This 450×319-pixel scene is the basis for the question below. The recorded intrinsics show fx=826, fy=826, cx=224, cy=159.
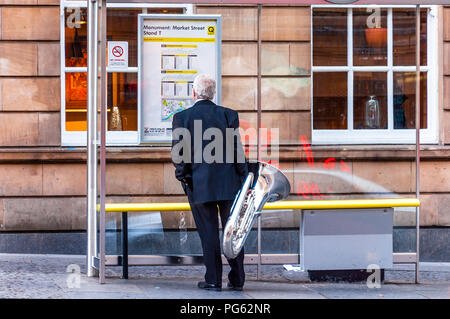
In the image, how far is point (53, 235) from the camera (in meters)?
9.81

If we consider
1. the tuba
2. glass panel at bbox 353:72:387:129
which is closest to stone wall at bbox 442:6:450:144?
Result: glass panel at bbox 353:72:387:129

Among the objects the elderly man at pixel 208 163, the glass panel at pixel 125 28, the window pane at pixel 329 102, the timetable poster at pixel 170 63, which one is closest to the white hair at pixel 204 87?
the elderly man at pixel 208 163

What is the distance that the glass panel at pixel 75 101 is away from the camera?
10047 millimetres

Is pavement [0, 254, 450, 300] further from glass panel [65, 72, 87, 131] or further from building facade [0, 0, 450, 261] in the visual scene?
glass panel [65, 72, 87, 131]

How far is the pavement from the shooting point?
695 centimetres

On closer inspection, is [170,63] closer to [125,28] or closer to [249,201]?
[125,28]

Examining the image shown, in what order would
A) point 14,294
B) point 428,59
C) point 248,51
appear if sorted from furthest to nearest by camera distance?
point 428,59 < point 248,51 < point 14,294

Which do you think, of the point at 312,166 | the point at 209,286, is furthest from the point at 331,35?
the point at 209,286

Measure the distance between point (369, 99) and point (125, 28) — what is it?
8.63 feet

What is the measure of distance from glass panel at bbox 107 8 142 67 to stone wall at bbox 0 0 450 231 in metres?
0.75

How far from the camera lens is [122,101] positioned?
8.08 m

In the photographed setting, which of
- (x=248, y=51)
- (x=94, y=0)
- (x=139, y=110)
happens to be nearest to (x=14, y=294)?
(x=139, y=110)
